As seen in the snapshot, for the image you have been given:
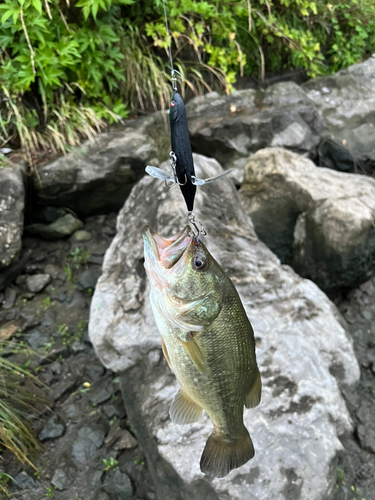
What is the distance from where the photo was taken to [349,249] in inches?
164

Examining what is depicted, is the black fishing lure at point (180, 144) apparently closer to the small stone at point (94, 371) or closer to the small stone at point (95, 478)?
the small stone at point (95, 478)

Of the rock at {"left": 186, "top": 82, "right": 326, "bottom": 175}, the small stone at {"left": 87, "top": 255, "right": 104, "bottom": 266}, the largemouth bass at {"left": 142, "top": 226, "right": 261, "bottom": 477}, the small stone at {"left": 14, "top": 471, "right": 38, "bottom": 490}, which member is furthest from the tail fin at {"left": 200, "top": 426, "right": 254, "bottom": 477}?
the rock at {"left": 186, "top": 82, "right": 326, "bottom": 175}

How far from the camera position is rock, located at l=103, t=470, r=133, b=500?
3.05m

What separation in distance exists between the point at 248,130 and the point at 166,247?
190 inches

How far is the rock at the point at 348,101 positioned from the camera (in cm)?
663

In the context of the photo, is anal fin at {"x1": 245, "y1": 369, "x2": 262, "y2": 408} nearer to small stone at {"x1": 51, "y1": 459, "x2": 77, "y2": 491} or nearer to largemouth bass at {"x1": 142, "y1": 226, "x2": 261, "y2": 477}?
largemouth bass at {"x1": 142, "y1": 226, "x2": 261, "y2": 477}

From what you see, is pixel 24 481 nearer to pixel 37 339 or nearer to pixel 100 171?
pixel 37 339

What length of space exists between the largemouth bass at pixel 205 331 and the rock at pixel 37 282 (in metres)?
3.38

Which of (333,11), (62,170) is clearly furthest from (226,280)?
(333,11)

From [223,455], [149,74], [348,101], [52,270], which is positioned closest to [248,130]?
[149,74]

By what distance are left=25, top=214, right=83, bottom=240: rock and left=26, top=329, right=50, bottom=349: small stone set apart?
138 cm

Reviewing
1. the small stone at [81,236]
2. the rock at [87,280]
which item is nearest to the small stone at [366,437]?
the rock at [87,280]

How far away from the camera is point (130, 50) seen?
229 inches

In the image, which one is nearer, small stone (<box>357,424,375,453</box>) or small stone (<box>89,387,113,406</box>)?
small stone (<box>357,424,375,453</box>)
